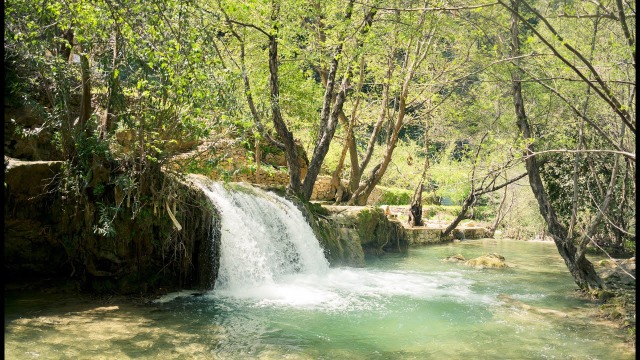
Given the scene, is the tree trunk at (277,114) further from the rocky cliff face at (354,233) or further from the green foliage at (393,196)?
the green foliage at (393,196)

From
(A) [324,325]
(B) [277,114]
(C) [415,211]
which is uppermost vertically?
(B) [277,114]

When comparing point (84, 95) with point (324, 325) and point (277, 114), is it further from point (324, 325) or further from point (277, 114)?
point (277, 114)

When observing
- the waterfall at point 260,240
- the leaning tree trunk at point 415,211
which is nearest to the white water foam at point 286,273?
the waterfall at point 260,240

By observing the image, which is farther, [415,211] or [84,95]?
[415,211]

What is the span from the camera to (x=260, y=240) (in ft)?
32.4

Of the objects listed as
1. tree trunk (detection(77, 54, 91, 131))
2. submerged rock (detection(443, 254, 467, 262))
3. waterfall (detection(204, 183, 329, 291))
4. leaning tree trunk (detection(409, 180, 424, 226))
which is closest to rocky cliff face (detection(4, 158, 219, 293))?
tree trunk (detection(77, 54, 91, 131))

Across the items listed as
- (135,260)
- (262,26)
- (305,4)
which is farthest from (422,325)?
(305,4)

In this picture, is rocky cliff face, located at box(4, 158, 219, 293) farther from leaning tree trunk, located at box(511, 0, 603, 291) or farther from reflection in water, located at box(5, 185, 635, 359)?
leaning tree trunk, located at box(511, 0, 603, 291)

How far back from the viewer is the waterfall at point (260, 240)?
356 inches

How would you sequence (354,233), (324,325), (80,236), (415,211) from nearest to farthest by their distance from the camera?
(324,325)
(80,236)
(354,233)
(415,211)

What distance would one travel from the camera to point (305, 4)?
40.9 ft

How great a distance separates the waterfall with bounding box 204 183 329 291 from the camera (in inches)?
356

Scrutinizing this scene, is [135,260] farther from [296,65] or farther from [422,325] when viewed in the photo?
[296,65]

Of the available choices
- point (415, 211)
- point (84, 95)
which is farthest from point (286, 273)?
point (415, 211)
